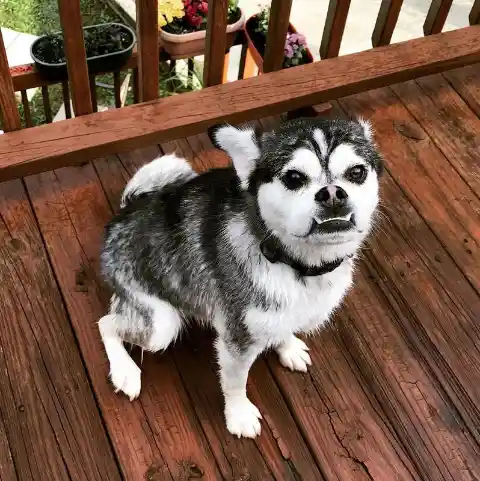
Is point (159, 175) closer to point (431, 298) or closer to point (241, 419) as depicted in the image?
point (241, 419)

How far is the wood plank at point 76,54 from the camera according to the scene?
194cm

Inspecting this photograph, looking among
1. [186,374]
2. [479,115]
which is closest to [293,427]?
[186,374]

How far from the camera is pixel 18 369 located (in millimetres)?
1887

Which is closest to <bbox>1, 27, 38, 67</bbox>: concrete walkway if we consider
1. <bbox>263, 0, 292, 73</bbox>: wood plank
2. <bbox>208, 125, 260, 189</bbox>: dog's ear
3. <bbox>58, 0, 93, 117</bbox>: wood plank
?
<bbox>58, 0, 93, 117</bbox>: wood plank

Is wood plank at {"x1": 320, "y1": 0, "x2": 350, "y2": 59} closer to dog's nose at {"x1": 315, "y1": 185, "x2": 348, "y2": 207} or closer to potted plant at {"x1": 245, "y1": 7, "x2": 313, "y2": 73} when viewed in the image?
potted plant at {"x1": 245, "y1": 7, "x2": 313, "y2": 73}

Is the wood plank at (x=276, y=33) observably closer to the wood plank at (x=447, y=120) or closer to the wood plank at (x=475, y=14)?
the wood plank at (x=447, y=120)

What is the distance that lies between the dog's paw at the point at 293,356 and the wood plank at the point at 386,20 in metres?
1.43

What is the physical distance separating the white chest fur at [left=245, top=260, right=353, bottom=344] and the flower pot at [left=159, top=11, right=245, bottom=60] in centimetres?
188

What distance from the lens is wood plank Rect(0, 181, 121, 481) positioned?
5.73 ft

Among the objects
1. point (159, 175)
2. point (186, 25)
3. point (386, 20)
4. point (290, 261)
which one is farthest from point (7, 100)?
point (386, 20)

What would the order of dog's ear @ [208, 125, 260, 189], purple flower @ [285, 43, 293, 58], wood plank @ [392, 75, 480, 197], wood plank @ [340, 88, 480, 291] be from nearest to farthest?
dog's ear @ [208, 125, 260, 189] → wood plank @ [340, 88, 480, 291] → wood plank @ [392, 75, 480, 197] → purple flower @ [285, 43, 293, 58]

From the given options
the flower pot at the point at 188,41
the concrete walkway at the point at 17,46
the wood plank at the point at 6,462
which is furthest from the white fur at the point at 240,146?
the concrete walkway at the point at 17,46

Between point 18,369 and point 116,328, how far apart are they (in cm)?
34

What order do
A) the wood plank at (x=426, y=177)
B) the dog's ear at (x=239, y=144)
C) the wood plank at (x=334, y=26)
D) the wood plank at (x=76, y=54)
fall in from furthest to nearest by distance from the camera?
the wood plank at (x=334, y=26)
the wood plank at (x=426, y=177)
the wood plank at (x=76, y=54)
the dog's ear at (x=239, y=144)
